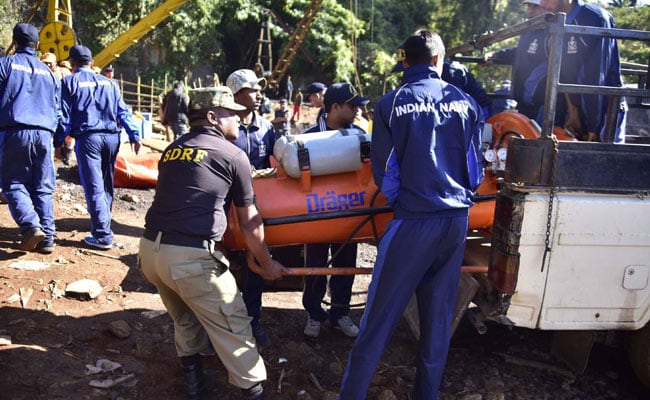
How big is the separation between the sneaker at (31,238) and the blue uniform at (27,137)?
0.17ft

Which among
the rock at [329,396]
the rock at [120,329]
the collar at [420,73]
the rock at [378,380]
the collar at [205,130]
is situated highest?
the collar at [420,73]

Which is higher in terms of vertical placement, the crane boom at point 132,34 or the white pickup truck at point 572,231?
the crane boom at point 132,34

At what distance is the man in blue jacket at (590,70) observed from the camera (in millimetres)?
3629

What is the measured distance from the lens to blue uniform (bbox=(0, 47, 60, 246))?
4.68 m

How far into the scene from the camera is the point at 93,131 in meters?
5.21

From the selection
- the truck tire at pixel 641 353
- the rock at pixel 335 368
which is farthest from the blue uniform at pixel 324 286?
the truck tire at pixel 641 353

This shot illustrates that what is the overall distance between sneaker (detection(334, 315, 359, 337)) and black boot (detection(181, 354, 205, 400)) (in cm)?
128

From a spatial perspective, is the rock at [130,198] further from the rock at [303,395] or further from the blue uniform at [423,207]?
the blue uniform at [423,207]

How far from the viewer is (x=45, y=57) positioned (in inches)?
281

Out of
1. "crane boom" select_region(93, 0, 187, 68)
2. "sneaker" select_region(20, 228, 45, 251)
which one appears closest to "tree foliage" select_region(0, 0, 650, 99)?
"crane boom" select_region(93, 0, 187, 68)

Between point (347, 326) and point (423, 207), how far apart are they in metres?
1.71

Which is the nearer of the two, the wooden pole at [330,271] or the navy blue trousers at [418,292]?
the navy blue trousers at [418,292]

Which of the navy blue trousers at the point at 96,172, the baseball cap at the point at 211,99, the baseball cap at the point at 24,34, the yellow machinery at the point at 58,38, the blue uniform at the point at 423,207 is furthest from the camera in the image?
the yellow machinery at the point at 58,38

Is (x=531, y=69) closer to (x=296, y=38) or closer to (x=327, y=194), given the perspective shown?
(x=327, y=194)
